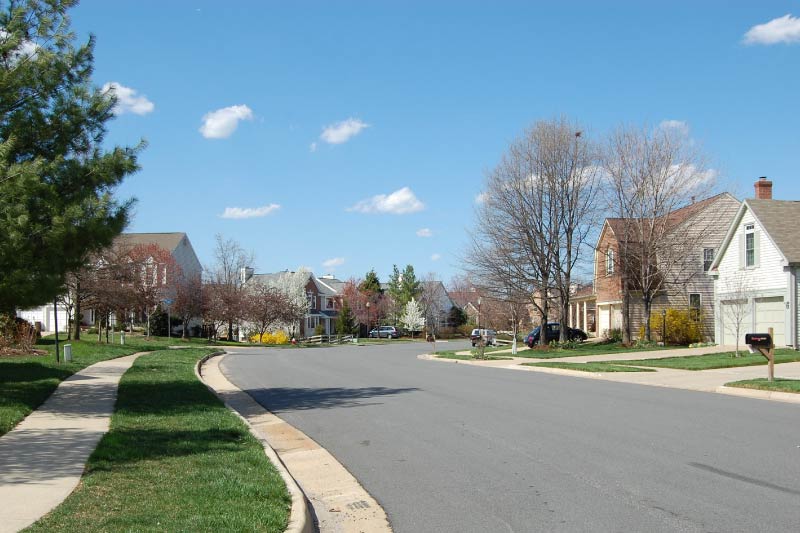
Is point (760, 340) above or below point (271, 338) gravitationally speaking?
above

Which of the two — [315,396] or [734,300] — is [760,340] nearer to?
[315,396]

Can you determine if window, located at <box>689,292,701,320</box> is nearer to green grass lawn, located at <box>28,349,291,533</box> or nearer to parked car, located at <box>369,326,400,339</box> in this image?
green grass lawn, located at <box>28,349,291,533</box>

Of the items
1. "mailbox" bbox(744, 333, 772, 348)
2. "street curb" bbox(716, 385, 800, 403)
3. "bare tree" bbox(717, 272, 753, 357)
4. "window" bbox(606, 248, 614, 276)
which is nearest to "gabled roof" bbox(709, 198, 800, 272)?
"bare tree" bbox(717, 272, 753, 357)

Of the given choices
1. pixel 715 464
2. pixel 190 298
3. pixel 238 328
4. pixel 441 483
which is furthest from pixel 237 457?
pixel 238 328

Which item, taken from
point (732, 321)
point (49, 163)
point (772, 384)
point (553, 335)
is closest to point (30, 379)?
point (49, 163)

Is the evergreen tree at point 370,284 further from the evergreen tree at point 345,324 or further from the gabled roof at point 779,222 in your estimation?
the gabled roof at point 779,222

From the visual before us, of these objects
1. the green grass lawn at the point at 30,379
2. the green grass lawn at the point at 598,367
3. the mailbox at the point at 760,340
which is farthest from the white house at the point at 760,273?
the green grass lawn at the point at 30,379

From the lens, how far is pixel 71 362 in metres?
22.9

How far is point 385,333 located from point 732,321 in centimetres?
5124

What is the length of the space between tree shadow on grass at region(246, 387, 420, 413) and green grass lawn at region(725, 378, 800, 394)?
7.99 m

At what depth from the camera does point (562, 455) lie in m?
9.41

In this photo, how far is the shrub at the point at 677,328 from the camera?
36.7 metres

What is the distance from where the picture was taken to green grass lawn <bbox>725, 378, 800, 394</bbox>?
53.2 ft

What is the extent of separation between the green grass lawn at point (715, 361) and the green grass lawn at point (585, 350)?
5963mm
